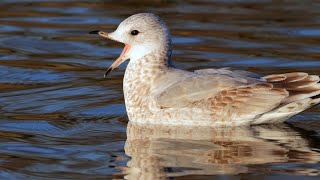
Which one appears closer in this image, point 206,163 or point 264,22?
point 206,163

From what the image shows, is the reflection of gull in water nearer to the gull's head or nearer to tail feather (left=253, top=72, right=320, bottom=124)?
tail feather (left=253, top=72, right=320, bottom=124)

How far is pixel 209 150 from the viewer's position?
10359 mm

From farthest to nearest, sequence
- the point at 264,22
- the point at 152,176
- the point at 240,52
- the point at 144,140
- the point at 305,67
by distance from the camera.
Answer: the point at 264,22 < the point at 240,52 < the point at 305,67 < the point at 144,140 < the point at 152,176

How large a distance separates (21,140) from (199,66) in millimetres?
4321

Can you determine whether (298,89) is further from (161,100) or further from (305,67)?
(305,67)

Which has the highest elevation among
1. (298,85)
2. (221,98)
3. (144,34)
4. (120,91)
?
(144,34)

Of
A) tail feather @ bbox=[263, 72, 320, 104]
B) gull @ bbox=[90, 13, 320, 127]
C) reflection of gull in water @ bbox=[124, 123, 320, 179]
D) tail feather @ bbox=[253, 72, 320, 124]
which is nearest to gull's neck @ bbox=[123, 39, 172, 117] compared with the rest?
gull @ bbox=[90, 13, 320, 127]

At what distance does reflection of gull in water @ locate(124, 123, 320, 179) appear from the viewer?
9633mm

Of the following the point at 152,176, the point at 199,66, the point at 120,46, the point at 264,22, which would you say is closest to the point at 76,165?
the point at 152,176

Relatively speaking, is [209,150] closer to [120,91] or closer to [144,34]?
[144,34]

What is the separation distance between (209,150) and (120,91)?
313 centimetres

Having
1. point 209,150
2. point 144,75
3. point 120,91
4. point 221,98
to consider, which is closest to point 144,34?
point 144,75

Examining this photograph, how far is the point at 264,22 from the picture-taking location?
17391 mm

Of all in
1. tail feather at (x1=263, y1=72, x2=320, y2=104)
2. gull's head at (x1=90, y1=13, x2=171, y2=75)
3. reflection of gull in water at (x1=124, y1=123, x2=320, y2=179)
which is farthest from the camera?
gull's head at (x1=90, y1=13, x2=171, y2=75)
